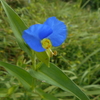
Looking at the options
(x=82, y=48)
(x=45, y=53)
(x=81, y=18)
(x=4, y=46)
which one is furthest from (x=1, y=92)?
(x=81, y=18)

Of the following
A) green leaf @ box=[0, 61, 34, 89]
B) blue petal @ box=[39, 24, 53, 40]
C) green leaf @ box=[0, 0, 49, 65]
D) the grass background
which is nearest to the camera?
blue petal @ box=[39, 24, 53, 40]

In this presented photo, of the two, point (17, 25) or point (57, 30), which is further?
point (17, 25)

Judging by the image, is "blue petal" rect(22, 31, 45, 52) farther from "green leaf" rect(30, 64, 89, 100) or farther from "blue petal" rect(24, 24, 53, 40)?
"green leaf" rect(30, 64, 89, 100)

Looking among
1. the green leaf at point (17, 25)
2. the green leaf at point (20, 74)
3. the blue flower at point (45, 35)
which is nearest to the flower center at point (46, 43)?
the blue flower at point (45, 35)

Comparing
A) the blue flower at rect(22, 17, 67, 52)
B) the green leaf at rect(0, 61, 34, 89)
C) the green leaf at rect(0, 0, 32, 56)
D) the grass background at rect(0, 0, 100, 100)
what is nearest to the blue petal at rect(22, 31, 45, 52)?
the blue flower at rect(22, 17, 67, 52)

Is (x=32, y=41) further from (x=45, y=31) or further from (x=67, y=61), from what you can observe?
(x=67, y=61)

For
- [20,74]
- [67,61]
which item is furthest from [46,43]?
[67,61]

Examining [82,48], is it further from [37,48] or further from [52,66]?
[37,48]
